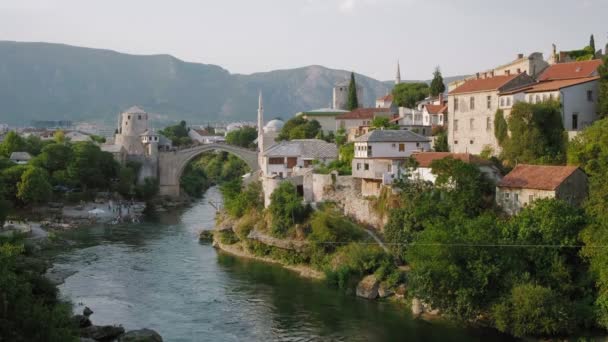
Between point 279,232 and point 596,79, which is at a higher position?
point 596,79

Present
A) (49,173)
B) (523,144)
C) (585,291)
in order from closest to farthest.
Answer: (585,291), (523,144), (49,173)

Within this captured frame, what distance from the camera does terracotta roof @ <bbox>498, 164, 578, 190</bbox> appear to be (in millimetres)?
28047

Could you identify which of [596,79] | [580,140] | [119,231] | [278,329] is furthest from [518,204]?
[119,231]

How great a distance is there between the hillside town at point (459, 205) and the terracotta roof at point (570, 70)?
88 millimetres

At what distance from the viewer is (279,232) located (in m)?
36.2

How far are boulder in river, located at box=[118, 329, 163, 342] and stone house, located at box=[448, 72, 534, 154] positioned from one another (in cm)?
2024

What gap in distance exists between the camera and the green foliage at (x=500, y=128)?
115ft

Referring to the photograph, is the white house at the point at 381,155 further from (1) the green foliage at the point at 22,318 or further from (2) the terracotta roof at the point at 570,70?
(1) the green foliage at the point at 22,318

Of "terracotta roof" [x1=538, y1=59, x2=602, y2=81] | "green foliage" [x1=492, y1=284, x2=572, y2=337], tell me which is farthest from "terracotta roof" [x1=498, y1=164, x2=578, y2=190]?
"terracotta roof" [x1=538, y1=59, x2=602, y2=81]

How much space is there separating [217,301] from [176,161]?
42438mm

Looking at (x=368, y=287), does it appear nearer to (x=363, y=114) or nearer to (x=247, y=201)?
(x=247, y=201)

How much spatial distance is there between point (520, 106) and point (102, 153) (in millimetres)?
41243

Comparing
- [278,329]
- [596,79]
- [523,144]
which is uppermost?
[596,79]

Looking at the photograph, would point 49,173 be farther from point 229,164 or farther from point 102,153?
point 229,164
